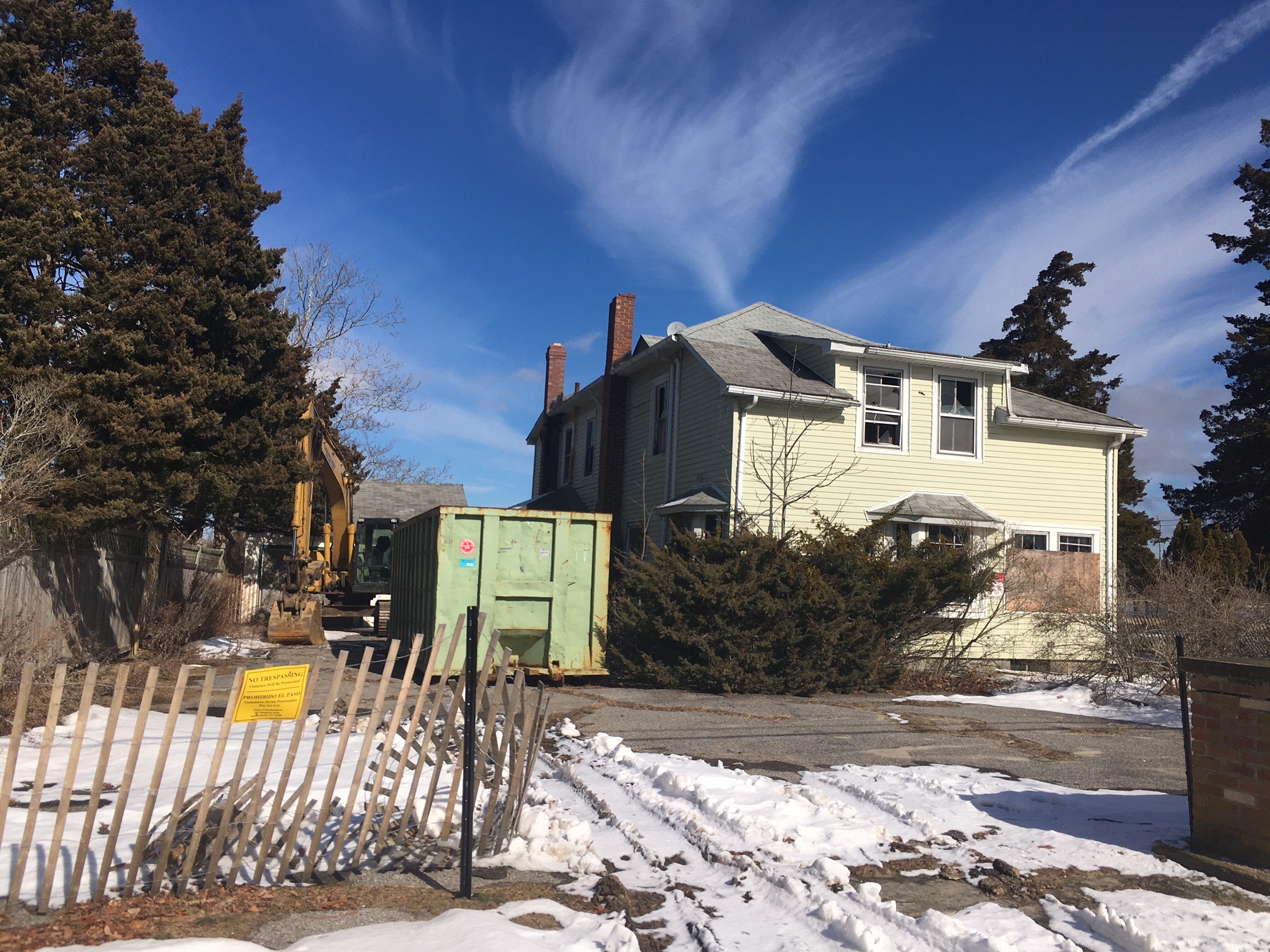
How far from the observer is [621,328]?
74.6ft

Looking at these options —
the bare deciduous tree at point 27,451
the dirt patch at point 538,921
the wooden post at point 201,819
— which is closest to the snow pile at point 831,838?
the dirt patch at point 538,921

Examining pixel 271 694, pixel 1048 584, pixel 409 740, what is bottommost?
pixel 409 740

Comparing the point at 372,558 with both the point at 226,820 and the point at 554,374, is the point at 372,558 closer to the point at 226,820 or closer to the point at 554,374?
the point at 554,374

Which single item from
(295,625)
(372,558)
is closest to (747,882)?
(295,625)

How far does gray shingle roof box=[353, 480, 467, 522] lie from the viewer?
3877 cm

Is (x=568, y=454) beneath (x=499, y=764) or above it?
above

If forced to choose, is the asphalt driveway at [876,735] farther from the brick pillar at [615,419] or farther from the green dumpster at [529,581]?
the brick pillar at [615,419]

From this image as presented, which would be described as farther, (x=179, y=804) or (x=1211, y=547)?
(x=1211, y=547)

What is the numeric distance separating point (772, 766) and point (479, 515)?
6568 millimetres

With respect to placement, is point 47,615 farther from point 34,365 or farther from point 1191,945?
point 1191,945

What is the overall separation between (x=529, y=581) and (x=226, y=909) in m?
9.24

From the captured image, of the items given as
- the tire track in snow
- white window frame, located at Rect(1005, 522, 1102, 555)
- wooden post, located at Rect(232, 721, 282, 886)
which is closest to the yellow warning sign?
wooden post, located at Rect(232, 721, 282, 886)

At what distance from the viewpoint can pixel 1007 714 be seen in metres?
12.5

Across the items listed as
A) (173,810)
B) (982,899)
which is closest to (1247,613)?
(982,899)
